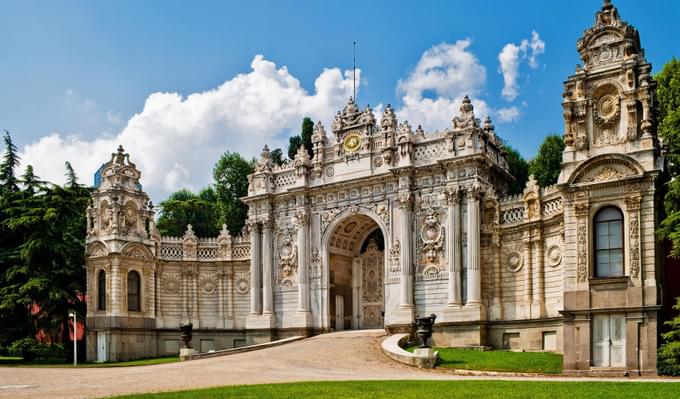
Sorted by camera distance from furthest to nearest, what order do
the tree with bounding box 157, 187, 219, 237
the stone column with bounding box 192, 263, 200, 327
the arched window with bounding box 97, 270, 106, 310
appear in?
the tree with bounding box 157, 187, 219, 237, the stone column with bounding box 192, 263, 200, 327, the arched window with bounding box 97, 270, 106, 310

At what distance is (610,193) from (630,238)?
5.31ft

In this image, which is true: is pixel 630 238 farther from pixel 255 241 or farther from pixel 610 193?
pixel 255 241

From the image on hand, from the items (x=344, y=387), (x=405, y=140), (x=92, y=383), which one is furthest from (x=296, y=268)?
(x=344, y=387)

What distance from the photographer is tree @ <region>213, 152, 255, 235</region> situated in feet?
199

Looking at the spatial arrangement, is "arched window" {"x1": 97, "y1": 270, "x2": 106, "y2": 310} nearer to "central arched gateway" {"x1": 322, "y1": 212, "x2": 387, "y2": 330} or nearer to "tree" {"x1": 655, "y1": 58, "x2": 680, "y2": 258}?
"central arched gateway" {"x1": 322, "y1": 212, "x2": 387, "y2": 330}

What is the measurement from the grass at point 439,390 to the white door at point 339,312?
1996 cm

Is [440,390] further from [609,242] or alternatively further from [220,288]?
[220,288]

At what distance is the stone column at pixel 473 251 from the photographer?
33.4 metres

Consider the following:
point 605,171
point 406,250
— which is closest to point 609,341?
point 605,171

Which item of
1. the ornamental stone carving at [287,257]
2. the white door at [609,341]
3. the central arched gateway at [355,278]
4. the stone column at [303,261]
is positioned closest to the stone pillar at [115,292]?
the ornamental stone carving at [287,257]

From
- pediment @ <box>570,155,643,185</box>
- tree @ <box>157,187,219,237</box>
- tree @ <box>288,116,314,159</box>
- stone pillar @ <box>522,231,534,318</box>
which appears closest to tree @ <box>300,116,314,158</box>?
tree @ <box>288,116,314,159</box>

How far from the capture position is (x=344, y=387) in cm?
1922

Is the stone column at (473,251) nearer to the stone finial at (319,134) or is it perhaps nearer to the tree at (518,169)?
the stone finial at (319,134)

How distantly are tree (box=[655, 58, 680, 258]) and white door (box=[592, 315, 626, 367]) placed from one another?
2.87m
